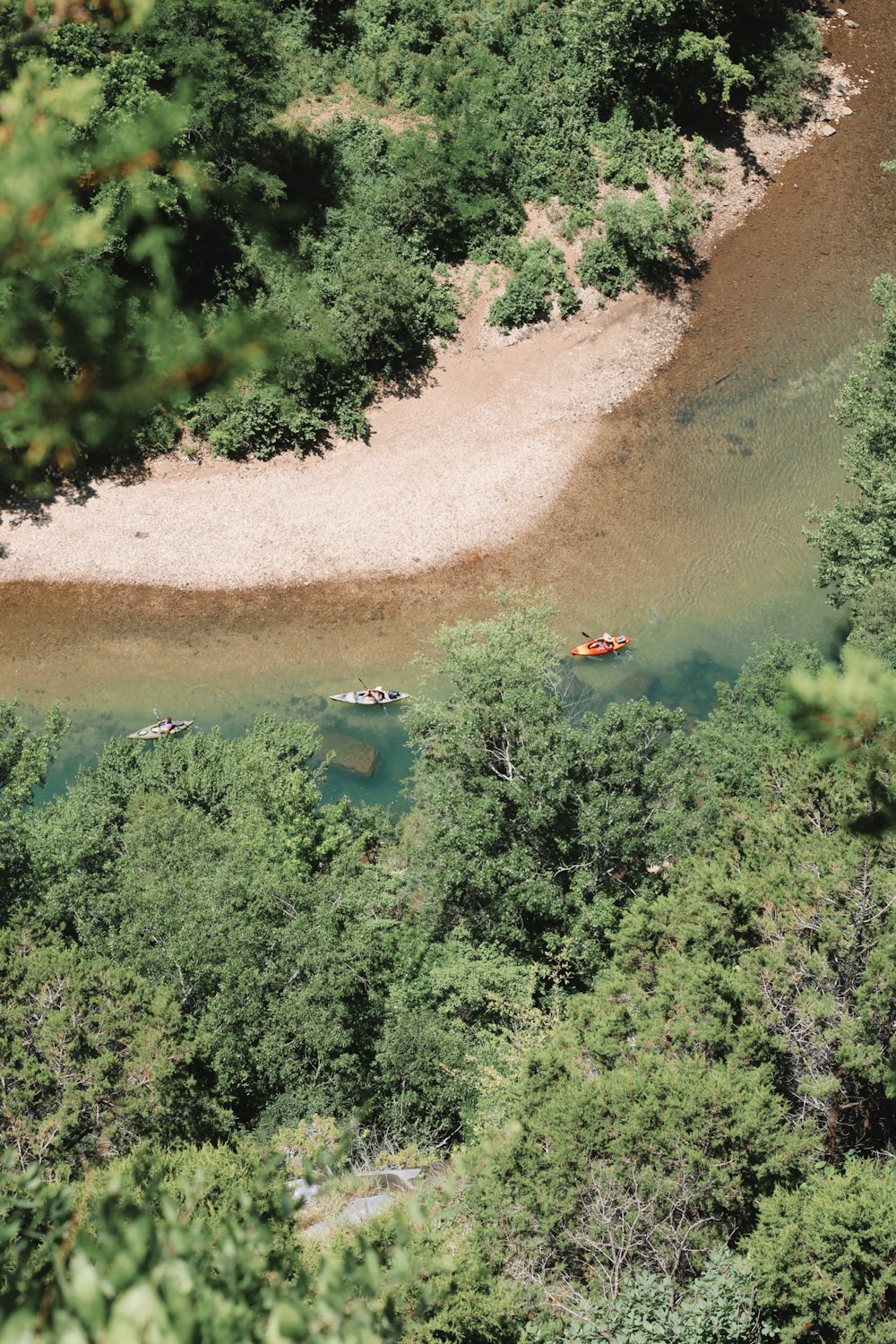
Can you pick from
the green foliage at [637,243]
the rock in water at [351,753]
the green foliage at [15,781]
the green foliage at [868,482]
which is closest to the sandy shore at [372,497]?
the green foliage at [637,243]

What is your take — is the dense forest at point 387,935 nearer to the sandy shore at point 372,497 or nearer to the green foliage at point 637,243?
the sandy shore at point 372,497

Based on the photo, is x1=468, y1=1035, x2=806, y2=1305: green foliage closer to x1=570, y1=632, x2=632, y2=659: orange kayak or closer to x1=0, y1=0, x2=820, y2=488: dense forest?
x1=570, y1=632, x2=632, y2=659: orange kayak

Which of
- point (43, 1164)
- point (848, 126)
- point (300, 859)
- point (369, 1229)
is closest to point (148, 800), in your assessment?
point (300, 859)

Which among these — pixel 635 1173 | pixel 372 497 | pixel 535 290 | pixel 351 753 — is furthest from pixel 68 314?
pixel 535 290

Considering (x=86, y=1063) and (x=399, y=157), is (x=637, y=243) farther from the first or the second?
(x=86, y=1063)

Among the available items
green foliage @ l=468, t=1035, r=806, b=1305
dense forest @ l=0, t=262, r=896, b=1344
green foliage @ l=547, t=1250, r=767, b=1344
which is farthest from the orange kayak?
green foliage @ l=547, t=1250, r=767, b=1344

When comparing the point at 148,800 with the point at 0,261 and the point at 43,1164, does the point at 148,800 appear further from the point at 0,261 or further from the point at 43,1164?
the point at 0,261
